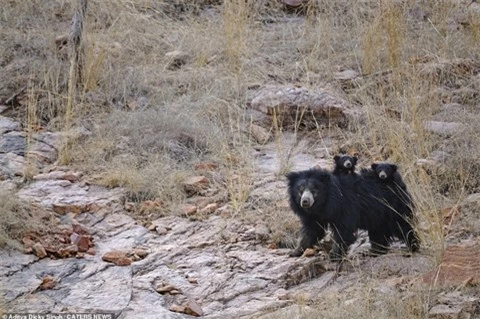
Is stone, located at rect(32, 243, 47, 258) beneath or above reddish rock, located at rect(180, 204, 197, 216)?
beneath

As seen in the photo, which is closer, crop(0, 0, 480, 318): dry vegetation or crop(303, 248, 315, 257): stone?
crop(303, 248, 315, 257): stone

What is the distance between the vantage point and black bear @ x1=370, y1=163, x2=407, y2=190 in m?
6.70

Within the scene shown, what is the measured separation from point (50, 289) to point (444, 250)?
2.54 metres

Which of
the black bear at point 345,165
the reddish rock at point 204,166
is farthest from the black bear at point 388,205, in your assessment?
the reddish rock at point 204,166

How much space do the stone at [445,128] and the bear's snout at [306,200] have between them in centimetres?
247

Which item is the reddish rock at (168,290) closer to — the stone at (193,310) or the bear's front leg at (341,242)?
the stone at (193,310)

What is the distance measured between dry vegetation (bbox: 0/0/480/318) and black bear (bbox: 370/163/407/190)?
0.36ft

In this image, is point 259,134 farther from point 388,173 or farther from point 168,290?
point 168,290

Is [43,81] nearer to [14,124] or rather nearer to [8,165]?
[14,124]

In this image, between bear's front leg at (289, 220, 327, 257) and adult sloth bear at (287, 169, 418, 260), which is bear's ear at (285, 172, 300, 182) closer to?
adult sloth bear at (287, 169, 418, 260)

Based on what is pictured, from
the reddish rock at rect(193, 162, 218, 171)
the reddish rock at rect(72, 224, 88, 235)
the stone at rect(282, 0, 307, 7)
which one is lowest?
the reddish rock at rect(72, 224, 88, 235)

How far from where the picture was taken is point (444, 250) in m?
6.04

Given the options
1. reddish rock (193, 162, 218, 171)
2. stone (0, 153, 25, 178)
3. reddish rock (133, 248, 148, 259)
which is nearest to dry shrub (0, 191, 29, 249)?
reddish rock (133, 248, 148, 259)

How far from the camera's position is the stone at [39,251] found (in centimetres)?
648
